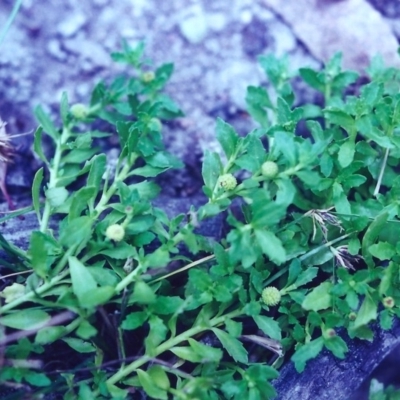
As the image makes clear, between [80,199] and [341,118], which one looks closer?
[80,199]

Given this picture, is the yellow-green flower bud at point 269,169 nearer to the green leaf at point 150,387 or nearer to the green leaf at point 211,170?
the green leaf at point 211,170

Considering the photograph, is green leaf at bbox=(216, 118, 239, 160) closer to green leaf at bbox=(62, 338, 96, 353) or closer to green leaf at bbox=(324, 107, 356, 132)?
green leaf at bbox=(324, 107, 356, 132)

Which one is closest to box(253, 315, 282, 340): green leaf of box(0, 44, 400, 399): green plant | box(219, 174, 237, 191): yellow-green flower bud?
box(0, 44, 400, 399): green plant

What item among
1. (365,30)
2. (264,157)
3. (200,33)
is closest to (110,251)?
(264,157)

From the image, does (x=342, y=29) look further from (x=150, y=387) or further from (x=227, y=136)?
(x=150, y=387)

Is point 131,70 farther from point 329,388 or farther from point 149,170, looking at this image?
point 329,388

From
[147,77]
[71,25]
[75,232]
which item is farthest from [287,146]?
[71,25]

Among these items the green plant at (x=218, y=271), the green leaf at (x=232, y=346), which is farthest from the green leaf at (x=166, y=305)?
the green leaf at (x=232, y=346)
